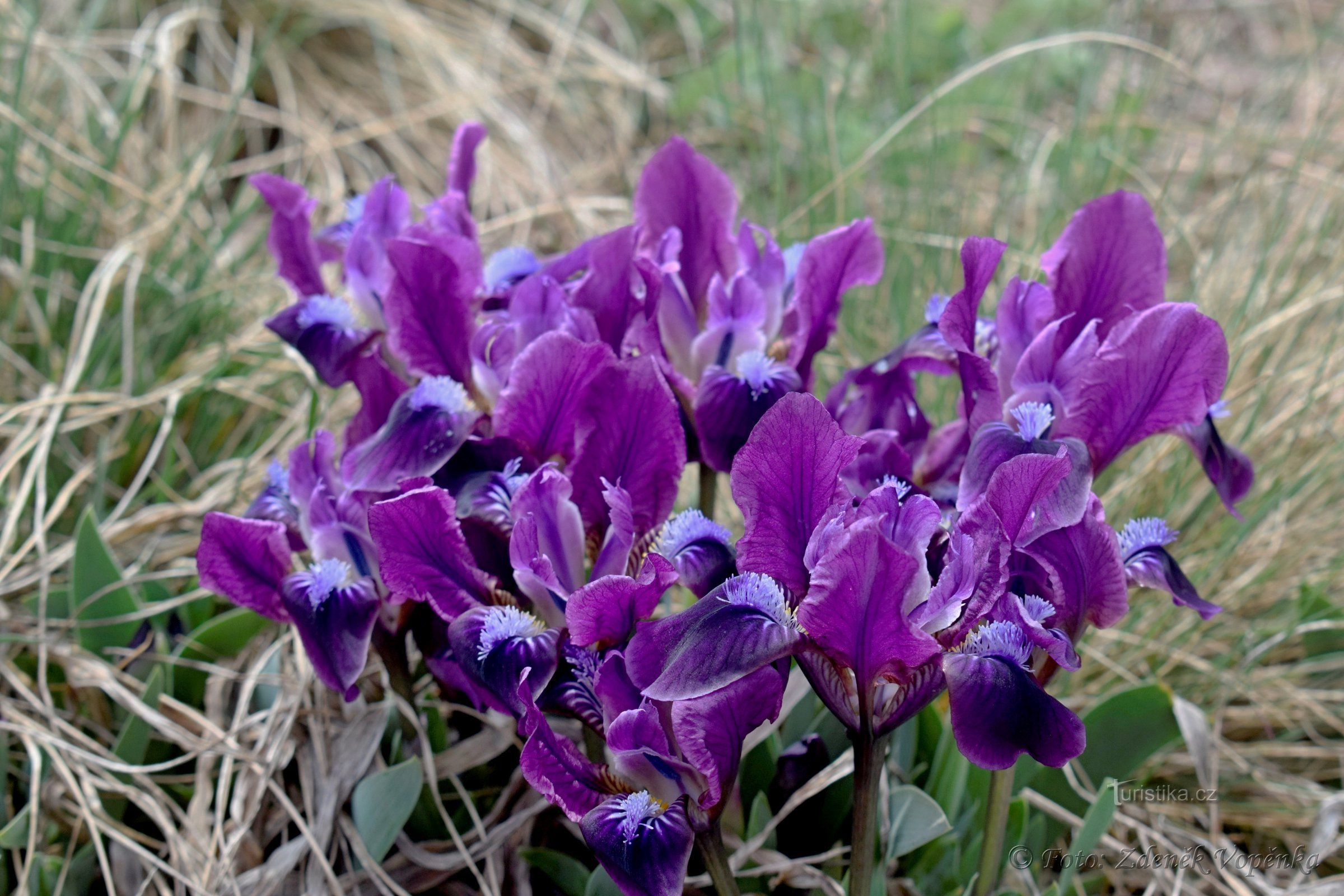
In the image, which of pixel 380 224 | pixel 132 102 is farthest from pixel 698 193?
pixel 132 102

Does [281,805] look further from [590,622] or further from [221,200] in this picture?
[221,200]

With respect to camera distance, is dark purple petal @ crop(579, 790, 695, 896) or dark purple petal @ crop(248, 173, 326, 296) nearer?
dark purple petal @ crop(579, 790, 695, 896)

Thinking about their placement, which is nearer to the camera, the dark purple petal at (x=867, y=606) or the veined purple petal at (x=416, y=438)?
the dark purple petal at (x=867, y=606)

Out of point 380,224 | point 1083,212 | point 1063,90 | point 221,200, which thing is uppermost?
point 1083,212

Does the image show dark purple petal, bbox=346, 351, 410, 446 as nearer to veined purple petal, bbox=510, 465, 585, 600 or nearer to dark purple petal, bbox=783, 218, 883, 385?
veined purple petal, bbox=510, 465, 585, 600

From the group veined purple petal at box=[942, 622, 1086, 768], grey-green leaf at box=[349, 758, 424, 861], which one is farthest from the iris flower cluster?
grey-green leaf at box=[349, 758, 424, 861]

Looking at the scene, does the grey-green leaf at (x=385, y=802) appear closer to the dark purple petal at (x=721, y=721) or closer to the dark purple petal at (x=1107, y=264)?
the dark purple petal at (x=721, y=721)

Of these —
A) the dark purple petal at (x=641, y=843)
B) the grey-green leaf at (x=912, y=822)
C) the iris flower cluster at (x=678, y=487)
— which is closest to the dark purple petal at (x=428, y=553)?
the iris flower cluster at (x=678, y=487)
